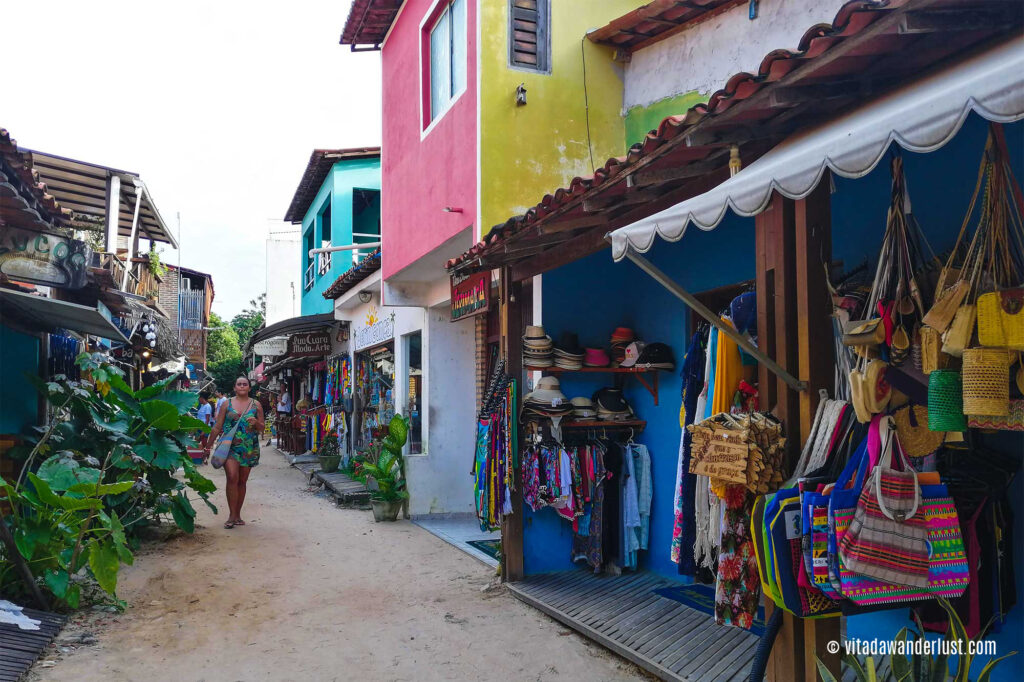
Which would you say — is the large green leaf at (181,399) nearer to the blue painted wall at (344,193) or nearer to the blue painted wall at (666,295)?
the blue painted wall at (666,295)

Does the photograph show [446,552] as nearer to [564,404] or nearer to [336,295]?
[564,404]

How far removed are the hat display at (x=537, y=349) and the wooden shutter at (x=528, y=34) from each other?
2.97 metres

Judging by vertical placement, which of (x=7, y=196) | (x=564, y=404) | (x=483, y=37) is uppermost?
(x=483, y=37)

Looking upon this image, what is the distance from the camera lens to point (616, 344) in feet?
21.6

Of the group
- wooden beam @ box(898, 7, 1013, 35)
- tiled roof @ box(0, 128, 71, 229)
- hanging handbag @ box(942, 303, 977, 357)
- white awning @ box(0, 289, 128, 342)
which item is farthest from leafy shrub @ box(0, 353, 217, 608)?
wooden beam @ box(898, 7, 1013, 35)

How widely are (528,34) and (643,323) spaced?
3.24 m

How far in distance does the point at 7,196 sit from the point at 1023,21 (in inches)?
255

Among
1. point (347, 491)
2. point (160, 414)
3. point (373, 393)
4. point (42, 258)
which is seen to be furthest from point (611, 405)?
point (373, 393)

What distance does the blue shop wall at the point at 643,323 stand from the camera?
6.10 metres

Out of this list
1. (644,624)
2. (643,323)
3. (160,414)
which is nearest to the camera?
(644,624)

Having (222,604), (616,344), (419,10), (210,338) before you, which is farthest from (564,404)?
(210,338)

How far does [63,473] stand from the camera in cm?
601

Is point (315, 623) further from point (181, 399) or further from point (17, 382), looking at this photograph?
point (17, 382)

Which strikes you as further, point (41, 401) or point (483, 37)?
point (41, 401)
